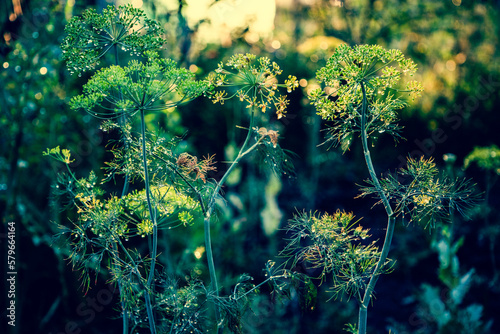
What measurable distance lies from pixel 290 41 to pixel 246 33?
15.6 feet

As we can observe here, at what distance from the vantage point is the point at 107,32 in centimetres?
123

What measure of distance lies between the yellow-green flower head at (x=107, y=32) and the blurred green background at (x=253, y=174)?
321 millimetres

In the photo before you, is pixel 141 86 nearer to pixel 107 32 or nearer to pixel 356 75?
pixel 107 32

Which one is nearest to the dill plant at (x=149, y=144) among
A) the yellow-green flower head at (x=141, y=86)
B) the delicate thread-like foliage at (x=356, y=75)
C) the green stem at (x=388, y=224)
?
the yellow-green flower head at (x=141, y=86)

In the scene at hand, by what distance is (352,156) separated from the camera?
6.89 meters

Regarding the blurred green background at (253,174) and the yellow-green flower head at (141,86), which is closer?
the yellow-green flower head at (141,86)

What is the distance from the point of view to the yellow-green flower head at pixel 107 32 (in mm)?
1193

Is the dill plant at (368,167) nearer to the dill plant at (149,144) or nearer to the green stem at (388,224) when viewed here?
the green stem at (388,224)

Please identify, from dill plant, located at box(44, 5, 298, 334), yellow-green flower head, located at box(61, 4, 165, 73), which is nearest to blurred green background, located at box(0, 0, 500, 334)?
dill plant, located at box(44, 5, 298, 334)

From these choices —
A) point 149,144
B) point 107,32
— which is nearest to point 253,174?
point 149,144


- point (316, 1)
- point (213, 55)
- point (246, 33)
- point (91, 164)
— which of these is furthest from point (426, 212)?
point (316, 1)

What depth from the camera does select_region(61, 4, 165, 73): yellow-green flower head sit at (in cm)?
119

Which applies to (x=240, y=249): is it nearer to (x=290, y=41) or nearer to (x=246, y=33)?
(x=246, y=33)

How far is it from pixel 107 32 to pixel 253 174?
3864mm
